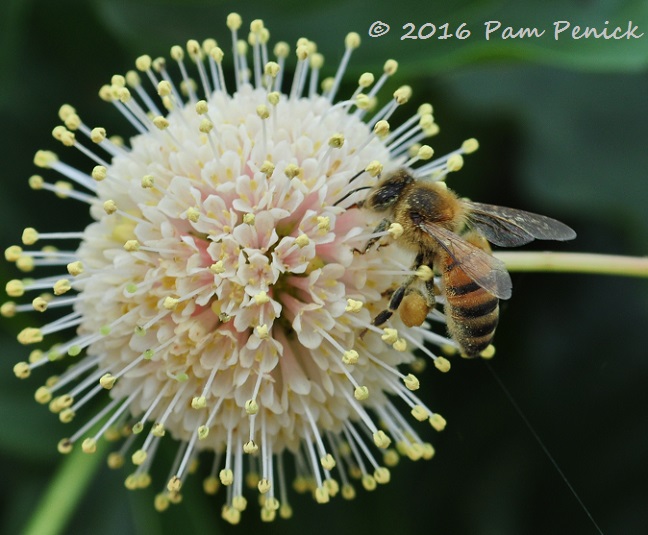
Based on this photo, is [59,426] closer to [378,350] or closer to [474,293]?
[378,350]

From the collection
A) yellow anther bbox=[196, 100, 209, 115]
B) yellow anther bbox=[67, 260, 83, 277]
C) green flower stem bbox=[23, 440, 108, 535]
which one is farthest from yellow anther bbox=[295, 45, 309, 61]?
green flower stem bbox=[23, 440, 108, 535]

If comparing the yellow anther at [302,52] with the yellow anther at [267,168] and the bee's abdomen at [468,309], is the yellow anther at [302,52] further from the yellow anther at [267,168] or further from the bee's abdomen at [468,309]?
the bee's abdomen at [468,309]

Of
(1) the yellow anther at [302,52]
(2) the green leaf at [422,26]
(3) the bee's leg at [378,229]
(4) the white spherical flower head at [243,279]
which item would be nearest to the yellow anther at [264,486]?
(4) the white spherical flower head at [243,279]

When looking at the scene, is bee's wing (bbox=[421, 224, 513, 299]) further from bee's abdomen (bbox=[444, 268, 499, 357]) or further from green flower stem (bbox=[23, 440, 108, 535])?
green flower stem (bbox=[23, 440, 108, 535])

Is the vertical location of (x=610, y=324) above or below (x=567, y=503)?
above

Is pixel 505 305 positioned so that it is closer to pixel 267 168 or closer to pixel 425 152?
pixel 425 152

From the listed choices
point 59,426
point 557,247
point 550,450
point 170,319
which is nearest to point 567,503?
point 550,450
